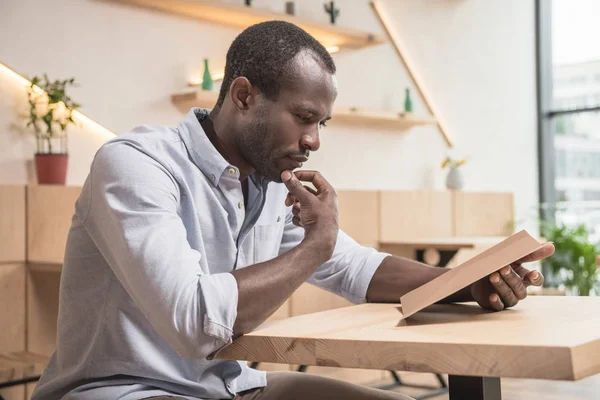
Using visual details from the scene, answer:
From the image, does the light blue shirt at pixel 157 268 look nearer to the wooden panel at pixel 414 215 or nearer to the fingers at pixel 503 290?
the fingers at pixel 503 290

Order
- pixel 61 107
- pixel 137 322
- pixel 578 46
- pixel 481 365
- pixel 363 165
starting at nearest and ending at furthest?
pixel 481 365
pixel 137 322
pixel 61 107
pixel 363 165
pixel 578 46

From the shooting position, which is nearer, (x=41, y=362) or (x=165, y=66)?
(x=41, y=362)

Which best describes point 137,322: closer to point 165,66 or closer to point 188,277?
point 188,277

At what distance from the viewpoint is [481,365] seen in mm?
1021

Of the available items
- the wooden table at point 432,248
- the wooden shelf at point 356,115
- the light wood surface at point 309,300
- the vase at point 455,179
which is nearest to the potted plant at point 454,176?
the vase at point 455,179

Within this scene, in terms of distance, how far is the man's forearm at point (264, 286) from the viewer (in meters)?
1.23

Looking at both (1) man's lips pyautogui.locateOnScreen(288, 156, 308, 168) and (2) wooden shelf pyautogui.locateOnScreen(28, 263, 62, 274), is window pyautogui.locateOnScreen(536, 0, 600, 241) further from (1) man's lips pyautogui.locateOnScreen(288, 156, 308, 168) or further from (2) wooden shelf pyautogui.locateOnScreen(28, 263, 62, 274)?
(1) man's lips pyautogui.locateOnScreen(288, 156, 308, 168)

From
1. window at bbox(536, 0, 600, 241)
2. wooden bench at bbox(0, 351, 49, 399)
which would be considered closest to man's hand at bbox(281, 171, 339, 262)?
wooden bench at bbox(0, 351, 49, 399)

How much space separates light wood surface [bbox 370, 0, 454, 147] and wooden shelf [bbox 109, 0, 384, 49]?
1.68ft

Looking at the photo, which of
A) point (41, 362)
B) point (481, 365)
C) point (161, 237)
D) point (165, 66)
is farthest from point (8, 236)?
point (481, 365)

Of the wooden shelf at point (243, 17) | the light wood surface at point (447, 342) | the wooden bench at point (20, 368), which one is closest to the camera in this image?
the light wood surface at point (447, 342)

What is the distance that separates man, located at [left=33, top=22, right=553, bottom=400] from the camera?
1.22 m

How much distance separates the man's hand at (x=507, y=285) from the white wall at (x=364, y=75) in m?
2.70

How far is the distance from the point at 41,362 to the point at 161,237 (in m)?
1.90
